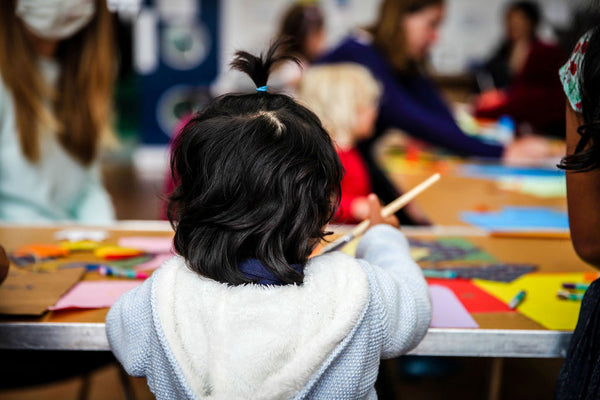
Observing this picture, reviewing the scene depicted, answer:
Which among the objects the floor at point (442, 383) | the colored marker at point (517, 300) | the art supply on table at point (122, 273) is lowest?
the floor at point (442, 383)

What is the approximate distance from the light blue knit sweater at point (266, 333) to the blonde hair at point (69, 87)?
814 millimetres

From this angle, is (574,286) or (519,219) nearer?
(574,286)

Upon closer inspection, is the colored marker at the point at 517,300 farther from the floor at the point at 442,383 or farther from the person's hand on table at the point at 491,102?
the person's hand on table at the point at 491,102

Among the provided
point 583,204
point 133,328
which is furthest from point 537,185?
point 133,328

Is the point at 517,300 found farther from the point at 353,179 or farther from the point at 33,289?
the point at 353,179

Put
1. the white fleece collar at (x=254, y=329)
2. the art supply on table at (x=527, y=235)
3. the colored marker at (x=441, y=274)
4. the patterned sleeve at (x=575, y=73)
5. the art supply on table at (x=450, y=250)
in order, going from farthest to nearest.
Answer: the art supply on table at (x=527, y=235), the art supply on table at (x=450, y=250), the colored marker at (x=441, y=274), the patterned sleeve at (x=575, y=73), the white fleece collar at (x=254, y=329)

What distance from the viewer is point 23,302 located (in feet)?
2.84

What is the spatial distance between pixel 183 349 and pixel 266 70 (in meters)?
0.36

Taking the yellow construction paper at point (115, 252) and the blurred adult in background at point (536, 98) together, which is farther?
the blurred adult in background at point (536, 98)

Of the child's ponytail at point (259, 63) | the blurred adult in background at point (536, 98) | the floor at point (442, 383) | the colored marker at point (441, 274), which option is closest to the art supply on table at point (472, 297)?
the colored marker at point (441, 274)

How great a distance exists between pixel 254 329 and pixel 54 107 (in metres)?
1.01

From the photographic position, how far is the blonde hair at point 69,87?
1372 mm

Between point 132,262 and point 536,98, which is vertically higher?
point 132,262

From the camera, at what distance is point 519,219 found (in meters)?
1.59
